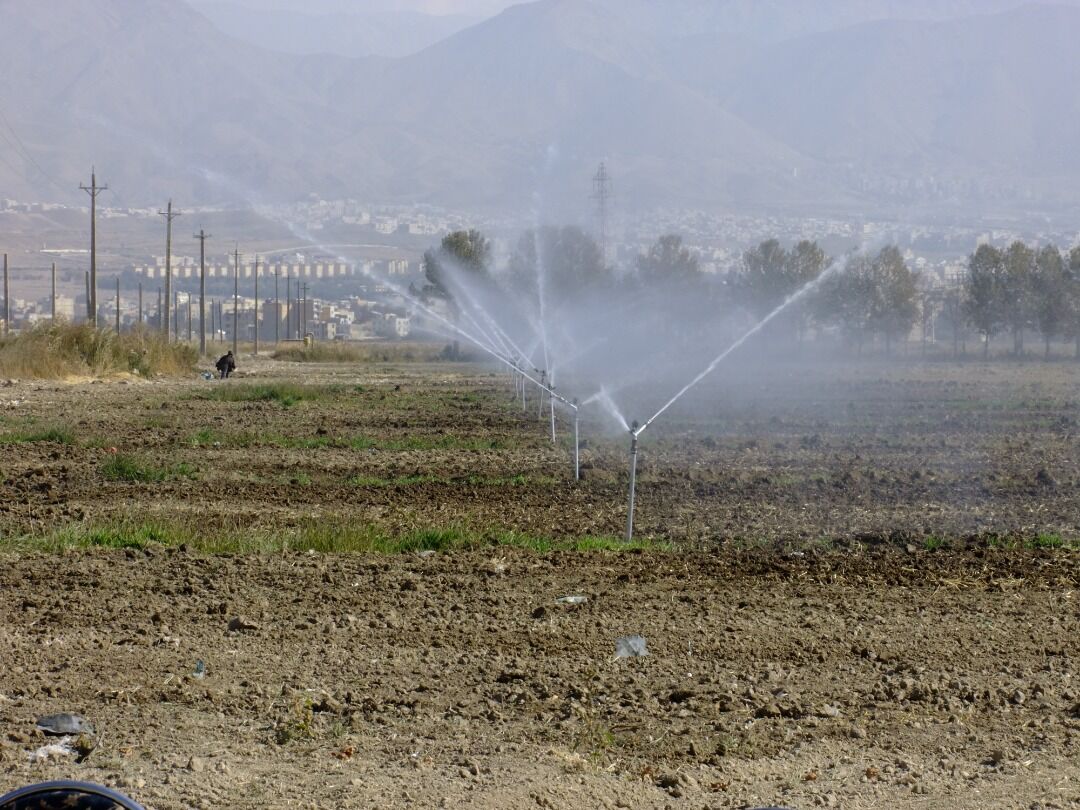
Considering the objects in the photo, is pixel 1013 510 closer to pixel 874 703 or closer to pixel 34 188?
pixel 874 703

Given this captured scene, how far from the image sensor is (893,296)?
8744 cm

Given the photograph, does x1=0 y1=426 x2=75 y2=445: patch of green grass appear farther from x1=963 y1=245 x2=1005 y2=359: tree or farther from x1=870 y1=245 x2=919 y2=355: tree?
x1=963 y1=245 x2=1005 y2=359: tree

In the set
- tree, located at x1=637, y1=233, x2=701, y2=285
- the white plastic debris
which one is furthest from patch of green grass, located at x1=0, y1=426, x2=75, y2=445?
tree, located at x1=637, y1=233, x2=701, y2=285

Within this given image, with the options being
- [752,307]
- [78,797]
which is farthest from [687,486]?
[752,307]

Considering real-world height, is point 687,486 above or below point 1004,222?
below

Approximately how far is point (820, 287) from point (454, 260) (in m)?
21.8

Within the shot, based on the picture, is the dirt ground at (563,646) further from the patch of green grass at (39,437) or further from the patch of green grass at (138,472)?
the patch of green grass at (39,437)

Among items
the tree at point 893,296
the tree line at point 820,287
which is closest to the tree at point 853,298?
the tree line at point 820,287

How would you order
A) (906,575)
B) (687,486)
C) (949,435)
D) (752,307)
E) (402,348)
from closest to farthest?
(906,575) < (687,486) < (949,435) < (752,307) < (402,348)

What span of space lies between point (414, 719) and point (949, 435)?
20055mm

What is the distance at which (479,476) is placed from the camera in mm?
18203

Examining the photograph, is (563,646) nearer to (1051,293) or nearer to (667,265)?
(1051,293)

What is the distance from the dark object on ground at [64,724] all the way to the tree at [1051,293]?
8458 cm

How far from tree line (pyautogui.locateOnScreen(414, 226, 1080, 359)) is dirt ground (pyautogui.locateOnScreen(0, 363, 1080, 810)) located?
63.3m
